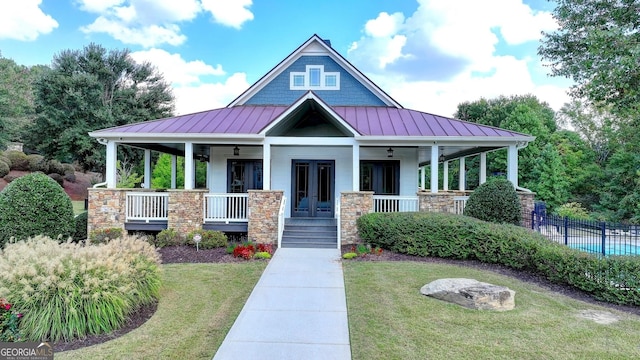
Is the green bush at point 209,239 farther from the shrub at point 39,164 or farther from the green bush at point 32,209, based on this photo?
the shrub at point 39,164

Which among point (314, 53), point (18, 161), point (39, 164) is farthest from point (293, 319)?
point (18, 161)

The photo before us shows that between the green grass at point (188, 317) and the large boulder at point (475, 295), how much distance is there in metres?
3.57

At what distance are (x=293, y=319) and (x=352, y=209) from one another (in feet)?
19.1

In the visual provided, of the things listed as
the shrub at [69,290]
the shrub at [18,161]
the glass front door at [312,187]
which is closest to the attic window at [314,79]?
the glass front door at [312,187]

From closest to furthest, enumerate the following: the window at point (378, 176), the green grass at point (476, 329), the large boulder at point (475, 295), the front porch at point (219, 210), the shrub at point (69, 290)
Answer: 1. the green grass at point (476, 329)
2. the shrub at point (69, 290)
3. the large boulder at point (475, 295)
4. the front porch at point (219, 210)
5. the window at point (378, 176)

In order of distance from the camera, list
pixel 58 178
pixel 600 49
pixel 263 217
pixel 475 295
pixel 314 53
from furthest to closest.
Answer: pixel 58 178
pixel 314 53
pixel 263 217
pixel 600 49
pixel 475 295

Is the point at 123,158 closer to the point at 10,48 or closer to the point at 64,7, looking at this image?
the point at 64,7

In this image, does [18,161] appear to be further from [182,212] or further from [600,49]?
[600,49]

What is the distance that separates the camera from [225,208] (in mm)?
11062

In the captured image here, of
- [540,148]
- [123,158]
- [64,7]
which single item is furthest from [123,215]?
[540,148]

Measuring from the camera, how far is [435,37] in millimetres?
18781

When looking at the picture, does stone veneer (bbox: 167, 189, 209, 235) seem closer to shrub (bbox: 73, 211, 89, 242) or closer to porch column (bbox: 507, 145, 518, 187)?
shrub (bbox: 73, 211, 89, 242)

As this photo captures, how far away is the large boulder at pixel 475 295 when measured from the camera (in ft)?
18.1

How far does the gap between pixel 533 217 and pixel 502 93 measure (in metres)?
32.1
